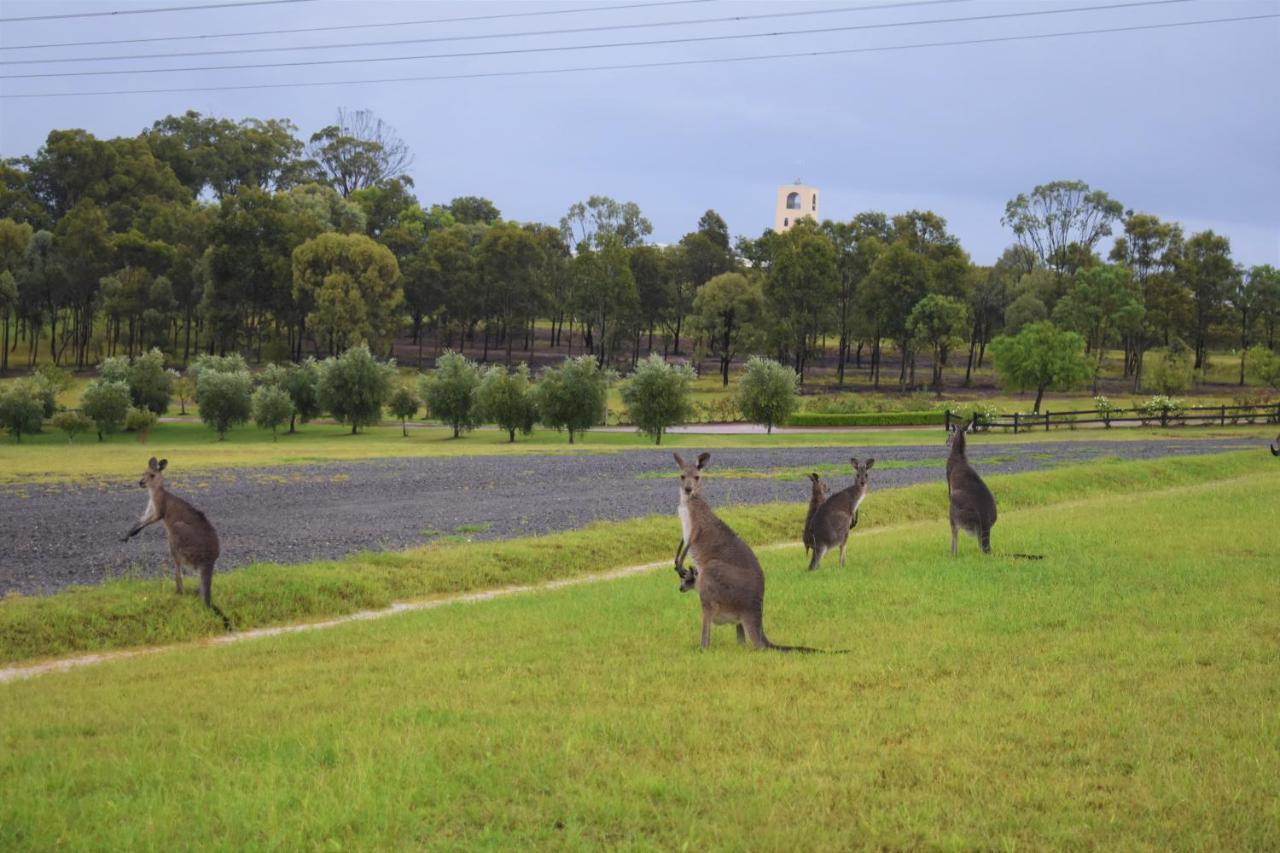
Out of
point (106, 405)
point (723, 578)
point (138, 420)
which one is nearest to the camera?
point (723, 578)

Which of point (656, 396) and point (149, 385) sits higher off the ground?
point (656, 396)

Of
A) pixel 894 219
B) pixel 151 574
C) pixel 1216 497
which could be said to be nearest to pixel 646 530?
pixel 151 574

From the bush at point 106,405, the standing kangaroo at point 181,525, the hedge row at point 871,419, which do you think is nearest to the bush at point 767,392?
the hedge row at point 871,419

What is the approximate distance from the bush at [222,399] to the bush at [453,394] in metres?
11.4

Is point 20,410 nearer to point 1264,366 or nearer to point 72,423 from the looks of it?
point 72,423

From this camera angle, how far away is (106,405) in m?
66.2

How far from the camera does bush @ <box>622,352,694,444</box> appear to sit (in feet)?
206

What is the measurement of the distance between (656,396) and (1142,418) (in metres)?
32.5

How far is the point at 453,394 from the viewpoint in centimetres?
6931

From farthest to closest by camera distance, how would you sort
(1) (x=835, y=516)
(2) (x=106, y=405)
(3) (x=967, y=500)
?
(2) (x=106, y=405)
(3) (x=967, y=500)
(1) (x=835, y=516)

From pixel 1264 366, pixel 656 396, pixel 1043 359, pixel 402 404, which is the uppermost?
pixel 1264 366

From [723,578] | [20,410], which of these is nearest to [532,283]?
[20,410]

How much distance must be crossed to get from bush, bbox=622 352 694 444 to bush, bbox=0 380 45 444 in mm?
35928

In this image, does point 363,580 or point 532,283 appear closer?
point 363,580
